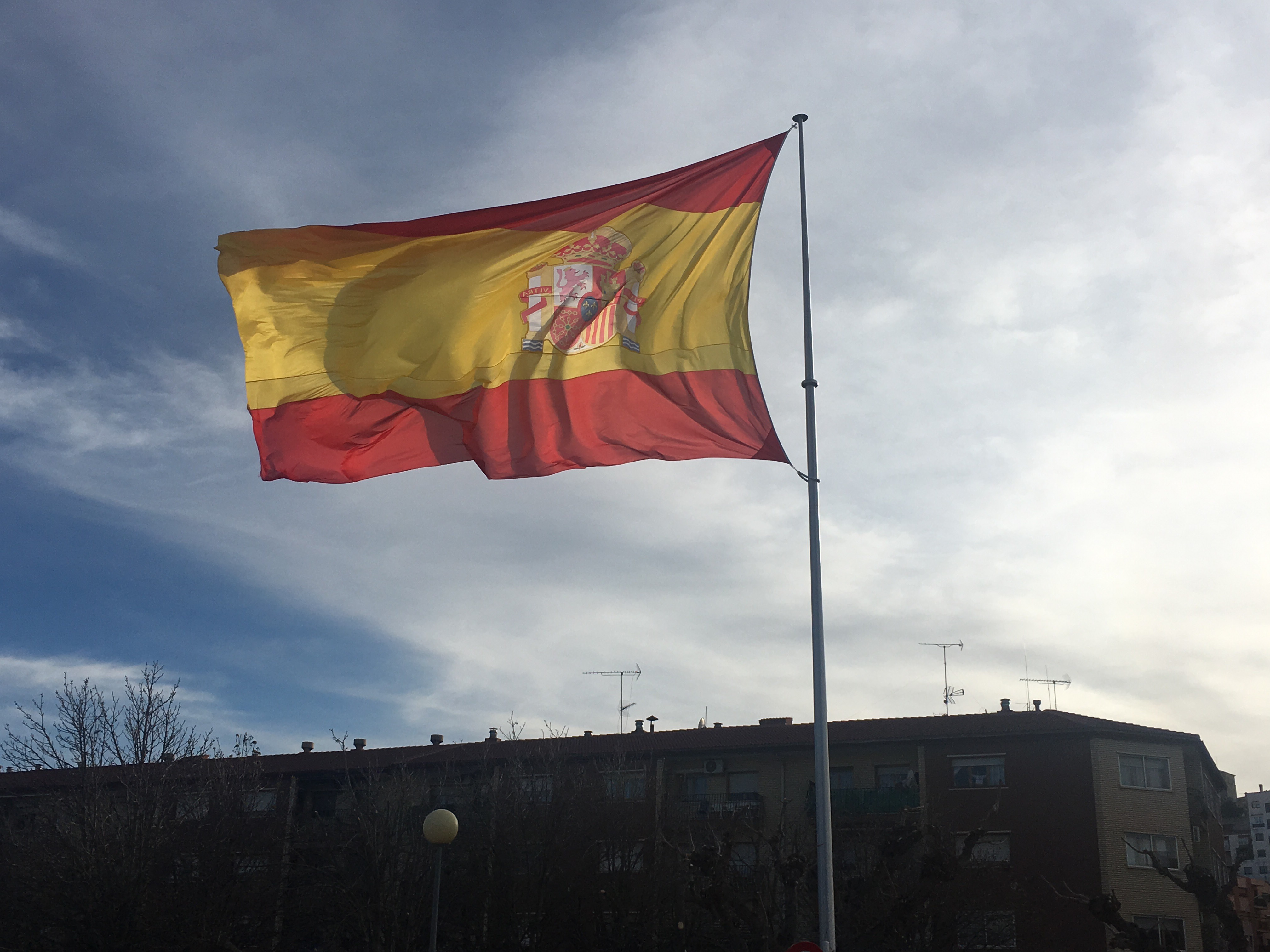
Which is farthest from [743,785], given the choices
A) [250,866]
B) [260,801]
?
[260,801]

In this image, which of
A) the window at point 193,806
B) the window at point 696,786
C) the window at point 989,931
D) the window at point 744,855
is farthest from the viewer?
the window at point 696,786

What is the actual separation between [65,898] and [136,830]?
2635 mm

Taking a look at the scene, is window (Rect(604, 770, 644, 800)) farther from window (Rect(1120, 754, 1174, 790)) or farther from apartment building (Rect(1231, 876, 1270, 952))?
apartment building (Rect(1231, 876, 1270, 952))

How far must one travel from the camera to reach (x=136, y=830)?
3659 cm

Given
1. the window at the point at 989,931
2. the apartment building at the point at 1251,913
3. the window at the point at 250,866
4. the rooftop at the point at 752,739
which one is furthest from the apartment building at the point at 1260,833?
the window at the point at 250,866

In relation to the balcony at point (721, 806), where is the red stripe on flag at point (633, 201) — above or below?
above

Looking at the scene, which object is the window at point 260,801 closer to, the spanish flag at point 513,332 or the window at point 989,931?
the window at point 989,931

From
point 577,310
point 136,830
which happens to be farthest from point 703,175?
point 136,830

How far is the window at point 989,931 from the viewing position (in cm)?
3969

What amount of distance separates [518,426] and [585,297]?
6.12 feet

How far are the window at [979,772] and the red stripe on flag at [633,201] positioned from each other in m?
40.2

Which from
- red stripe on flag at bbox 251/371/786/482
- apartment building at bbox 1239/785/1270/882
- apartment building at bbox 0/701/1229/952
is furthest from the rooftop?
apartment building at bbox 1239/785/1270/882

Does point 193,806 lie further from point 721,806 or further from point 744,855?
point 721,806

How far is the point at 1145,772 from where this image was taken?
49.0 m
